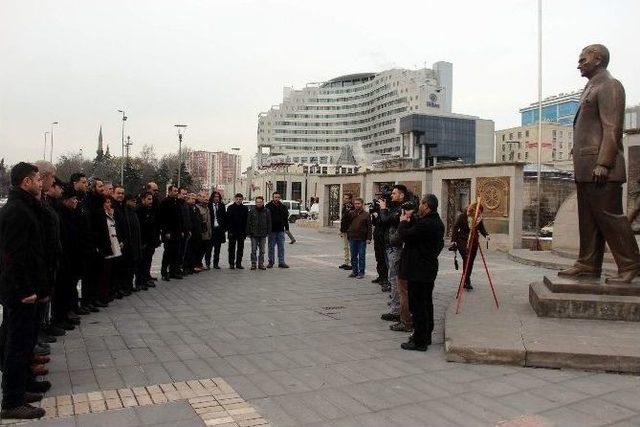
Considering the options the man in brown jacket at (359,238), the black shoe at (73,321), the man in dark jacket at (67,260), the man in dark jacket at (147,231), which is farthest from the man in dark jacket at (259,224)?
the black shoe at (73,321)

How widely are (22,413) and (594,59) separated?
757cm

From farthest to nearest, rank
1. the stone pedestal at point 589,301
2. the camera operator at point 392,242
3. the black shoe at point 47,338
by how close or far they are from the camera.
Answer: the camera operator at point 392,242, the stone pedestal at point 589,301, the black shoe at point 47,338

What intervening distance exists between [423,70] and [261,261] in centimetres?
15060

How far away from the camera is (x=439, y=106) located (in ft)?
488

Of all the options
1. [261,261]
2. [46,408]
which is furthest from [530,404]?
[261,261]

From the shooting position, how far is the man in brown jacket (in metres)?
11.8

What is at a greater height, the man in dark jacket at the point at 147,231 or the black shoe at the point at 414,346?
the man in dark jacket at the point at 147,231

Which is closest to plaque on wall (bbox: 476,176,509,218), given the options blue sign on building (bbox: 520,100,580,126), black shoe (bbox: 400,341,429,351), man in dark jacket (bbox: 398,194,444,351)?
man in dark jacket (bbox: 398,194,444,351)

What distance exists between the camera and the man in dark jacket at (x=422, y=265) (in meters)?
5.88

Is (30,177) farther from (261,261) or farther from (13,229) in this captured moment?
(261,261)

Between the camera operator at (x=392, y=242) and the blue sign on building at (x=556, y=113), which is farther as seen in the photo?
the blue sign on building at (x=556, y=113)

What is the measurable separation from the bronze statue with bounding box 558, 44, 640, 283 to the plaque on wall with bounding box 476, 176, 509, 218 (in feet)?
37.0

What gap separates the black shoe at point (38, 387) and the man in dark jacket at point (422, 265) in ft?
11.8

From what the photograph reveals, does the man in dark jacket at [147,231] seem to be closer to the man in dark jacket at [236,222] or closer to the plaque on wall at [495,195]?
the man in dark jacket at [236,222]
